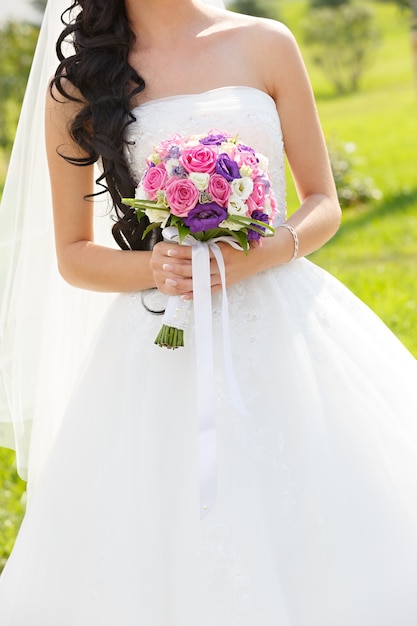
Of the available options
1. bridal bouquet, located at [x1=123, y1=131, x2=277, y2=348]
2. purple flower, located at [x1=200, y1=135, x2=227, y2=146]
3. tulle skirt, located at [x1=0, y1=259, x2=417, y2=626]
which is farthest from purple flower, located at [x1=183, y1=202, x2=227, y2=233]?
tulle skirt, located at [x1=0, y1=259, x2=417, y2=626]

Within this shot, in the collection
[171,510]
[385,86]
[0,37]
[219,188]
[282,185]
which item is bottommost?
[385,86]

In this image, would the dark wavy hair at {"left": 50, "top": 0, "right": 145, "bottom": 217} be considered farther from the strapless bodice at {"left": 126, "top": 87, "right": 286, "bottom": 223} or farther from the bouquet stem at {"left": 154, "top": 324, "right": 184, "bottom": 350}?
the bouquet stem at {"left": 154, "top": 324, "right": 184, "bottom": 350}

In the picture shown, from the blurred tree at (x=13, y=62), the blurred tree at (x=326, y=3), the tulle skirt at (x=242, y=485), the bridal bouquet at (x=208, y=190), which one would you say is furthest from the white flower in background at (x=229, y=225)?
the blurred tree at (x=326, y=3)

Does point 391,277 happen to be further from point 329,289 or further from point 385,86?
point 385,86

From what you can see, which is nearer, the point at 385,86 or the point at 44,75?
the point at 44,75

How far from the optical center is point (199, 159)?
289 centimetres

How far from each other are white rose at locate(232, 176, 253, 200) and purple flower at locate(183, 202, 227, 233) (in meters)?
0.07

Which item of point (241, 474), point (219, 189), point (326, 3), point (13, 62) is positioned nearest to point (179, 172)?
point (219, 189)

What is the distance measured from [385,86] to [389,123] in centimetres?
939

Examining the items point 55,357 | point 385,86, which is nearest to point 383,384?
point 55,357

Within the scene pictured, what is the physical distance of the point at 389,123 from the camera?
2427cm

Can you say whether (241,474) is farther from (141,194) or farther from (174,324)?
(141,194)

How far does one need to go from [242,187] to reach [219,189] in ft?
0.27

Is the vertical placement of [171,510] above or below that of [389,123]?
above
